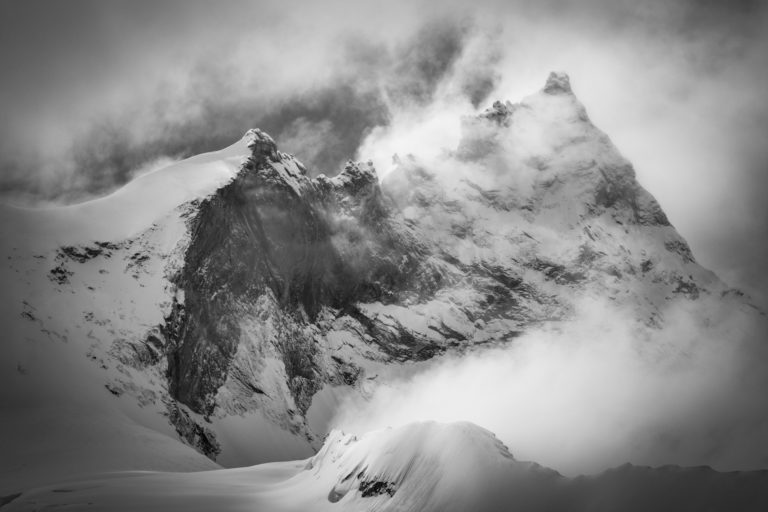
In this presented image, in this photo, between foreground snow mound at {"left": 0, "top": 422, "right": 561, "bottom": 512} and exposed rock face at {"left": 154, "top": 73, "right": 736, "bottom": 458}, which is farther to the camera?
exposed rock face at {"left": 154, "top": 73, "right": 736, "bottom": 458}

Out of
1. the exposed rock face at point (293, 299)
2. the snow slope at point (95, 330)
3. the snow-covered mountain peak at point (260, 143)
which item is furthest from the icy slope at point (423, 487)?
the snow-covered mountain peak at point (260, 143)

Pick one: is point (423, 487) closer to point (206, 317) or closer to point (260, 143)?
point (206, 317)

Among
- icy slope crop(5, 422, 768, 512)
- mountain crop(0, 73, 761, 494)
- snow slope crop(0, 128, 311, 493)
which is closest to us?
icy slope crop(5, 422, 768, 512)

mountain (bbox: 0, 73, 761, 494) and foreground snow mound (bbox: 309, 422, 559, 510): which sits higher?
mountain (bbox: 0, 73, 761, 494)

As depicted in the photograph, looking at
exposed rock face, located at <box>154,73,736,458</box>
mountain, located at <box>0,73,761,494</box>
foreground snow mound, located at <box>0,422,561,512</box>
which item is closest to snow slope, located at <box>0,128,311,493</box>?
mountain, located at <box>0,73,761,494</box>

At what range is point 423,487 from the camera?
96.9ft

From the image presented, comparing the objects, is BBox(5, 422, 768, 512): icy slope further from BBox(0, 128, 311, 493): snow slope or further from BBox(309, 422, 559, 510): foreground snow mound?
BBox(0, 128, 311, 493): snow slope

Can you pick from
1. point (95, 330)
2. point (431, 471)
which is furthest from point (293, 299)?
point (431, 471)

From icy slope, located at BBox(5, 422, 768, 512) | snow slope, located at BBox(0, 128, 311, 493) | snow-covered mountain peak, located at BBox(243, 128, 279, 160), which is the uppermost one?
snow-covered mountain peak, located at BBox(243, 128, 279, 160)

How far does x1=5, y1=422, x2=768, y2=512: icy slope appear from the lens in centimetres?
2042

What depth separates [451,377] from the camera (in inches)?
7190

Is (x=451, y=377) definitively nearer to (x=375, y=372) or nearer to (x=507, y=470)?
(x=375, y=372)

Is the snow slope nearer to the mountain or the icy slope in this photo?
the mountain

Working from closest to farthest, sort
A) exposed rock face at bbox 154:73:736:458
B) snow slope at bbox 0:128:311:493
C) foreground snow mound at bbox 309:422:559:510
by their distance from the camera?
foreground snow mound at bbox 309:422:559:510
snow slope at bbox 0:128:311:493
exposed rock face at bbox 154:73:736:458
